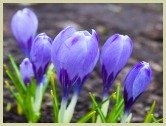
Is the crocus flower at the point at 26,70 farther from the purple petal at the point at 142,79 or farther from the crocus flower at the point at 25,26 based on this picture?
the purple petal at the point at 142,79

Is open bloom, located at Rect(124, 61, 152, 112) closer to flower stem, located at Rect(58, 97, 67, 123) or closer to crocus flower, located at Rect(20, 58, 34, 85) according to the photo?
flower stem, located at Rect(58, 97, 67, 123)

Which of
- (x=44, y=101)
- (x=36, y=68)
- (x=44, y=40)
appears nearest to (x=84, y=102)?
(x=44, y=101)

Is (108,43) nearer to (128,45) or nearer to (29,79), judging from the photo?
(128,45)

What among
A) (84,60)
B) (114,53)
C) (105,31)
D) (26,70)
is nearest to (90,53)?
(84,60)

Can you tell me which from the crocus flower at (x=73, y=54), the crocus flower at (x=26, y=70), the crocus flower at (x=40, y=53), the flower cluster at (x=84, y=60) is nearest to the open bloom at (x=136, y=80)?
the flower cluster at (x=84, y=60)

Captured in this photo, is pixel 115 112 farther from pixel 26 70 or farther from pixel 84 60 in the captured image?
pixel 26 70

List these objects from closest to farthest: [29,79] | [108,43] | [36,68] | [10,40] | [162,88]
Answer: [108,43], [36,68], [29,79], [162,88], [10,40]
